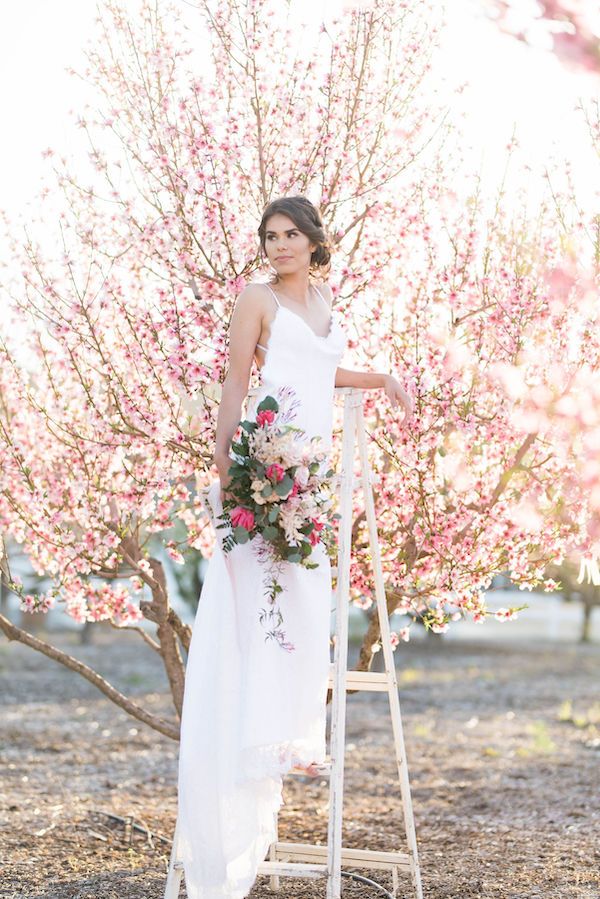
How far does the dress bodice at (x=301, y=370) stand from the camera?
3912 millimetres

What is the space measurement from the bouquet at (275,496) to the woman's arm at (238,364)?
0.06 meters

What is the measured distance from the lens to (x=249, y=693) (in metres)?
3.74

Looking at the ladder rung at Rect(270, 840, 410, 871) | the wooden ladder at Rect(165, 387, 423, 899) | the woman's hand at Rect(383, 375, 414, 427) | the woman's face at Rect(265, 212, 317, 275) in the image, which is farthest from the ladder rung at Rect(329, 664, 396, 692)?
the woman's face at Rect(265, 212, 317, 275)

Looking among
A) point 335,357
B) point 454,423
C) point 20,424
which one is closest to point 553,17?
point 335,357

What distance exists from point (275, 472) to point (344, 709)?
2.65 feet

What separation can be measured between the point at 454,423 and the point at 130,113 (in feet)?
6.32

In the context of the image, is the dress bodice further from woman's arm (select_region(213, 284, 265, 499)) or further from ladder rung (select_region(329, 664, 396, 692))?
ladder rung (select_region(329, 664, 396, 692))

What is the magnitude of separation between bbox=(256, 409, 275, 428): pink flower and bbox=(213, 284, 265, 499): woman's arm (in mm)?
152

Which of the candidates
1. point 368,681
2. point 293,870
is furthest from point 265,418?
point 293,870

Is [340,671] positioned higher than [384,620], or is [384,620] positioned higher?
[384,620]

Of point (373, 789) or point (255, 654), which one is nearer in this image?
point (255, 654)

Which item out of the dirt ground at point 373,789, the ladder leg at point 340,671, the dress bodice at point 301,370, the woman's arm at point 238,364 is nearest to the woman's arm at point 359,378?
the ladder leg at point 340,671

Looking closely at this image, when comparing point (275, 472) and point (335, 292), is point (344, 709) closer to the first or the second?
point (275, 472)

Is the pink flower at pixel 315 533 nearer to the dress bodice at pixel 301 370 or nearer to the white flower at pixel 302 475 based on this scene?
the white flower at pixel 302 475
